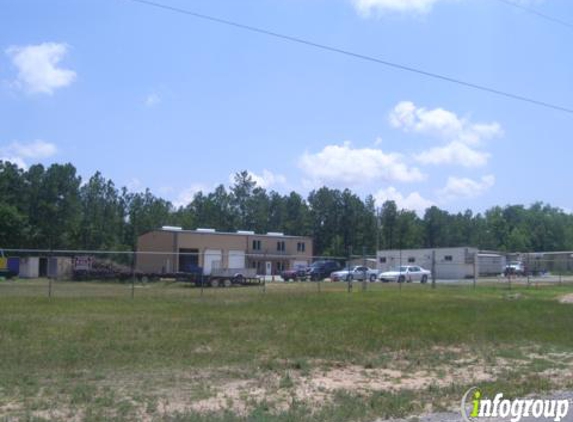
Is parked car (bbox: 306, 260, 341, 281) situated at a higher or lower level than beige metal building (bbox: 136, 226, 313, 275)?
lower

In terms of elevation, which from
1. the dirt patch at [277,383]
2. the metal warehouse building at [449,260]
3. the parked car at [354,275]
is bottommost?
the dirt patch at [277,383]

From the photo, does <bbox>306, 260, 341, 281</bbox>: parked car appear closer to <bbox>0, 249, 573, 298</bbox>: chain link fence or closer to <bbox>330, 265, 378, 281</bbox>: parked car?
<bbox>0, 249, 573, 298</bbox>: chain link fence

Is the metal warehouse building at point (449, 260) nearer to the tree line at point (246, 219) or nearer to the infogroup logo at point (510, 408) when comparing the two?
the tree line at point (246, 219)

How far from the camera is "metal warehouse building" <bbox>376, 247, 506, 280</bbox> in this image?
6956 cm

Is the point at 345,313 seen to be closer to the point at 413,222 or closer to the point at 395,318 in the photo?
the point at 395,318

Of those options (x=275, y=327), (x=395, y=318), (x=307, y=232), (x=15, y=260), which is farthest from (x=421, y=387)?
(x=307, y=232)

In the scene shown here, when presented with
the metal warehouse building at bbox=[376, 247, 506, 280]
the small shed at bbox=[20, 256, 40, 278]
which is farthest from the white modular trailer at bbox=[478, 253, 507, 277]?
the small shed at bbox=[20, 256, 40, 278]

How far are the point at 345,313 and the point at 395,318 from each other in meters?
1.86

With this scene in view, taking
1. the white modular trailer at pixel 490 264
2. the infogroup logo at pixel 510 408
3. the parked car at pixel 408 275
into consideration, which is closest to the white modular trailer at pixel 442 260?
the white modular trailer at pixel 490 264

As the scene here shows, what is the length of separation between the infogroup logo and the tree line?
82.3 m

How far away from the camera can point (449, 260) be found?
237 ft

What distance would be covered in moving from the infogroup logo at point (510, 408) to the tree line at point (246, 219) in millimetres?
82311

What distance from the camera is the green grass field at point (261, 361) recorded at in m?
8.68

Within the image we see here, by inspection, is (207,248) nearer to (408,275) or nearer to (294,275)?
(294,275)
